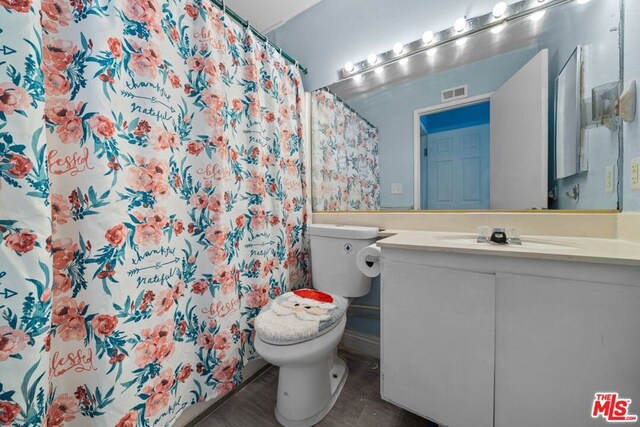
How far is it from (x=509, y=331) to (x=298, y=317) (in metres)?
0.73

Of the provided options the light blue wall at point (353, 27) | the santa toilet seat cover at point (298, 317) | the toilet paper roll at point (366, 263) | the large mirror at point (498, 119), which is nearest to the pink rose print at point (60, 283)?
the santa toilet seat cover at point (298, 317)

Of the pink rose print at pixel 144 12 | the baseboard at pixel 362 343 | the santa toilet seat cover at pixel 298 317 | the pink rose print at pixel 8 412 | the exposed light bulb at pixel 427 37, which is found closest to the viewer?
the pink rose print at pixel 8 412

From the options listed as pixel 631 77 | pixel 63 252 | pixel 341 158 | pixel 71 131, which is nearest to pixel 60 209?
pixel 63 252

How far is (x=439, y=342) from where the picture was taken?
2.52 ft

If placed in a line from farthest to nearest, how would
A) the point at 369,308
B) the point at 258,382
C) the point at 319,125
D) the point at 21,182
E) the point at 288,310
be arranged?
the point at 319,125
the point at 369,308
the point at 258,382
the point at 288,310
the point at 21,182

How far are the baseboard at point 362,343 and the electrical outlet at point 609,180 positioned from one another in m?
1.30

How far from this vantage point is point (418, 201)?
4.27 feet

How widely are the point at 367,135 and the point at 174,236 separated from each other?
1220 mm

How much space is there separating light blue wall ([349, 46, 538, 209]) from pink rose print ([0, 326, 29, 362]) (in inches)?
56.9

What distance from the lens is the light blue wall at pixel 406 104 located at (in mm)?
1129

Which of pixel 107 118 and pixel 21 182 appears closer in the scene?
pixel 21 182

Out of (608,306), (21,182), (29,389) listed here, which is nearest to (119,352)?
(29,389)

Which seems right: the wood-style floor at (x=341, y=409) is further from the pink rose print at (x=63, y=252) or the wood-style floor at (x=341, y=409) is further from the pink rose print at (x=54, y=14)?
the pink rose print at (x=54, y=14)

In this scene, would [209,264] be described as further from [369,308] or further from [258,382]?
[369,308]
